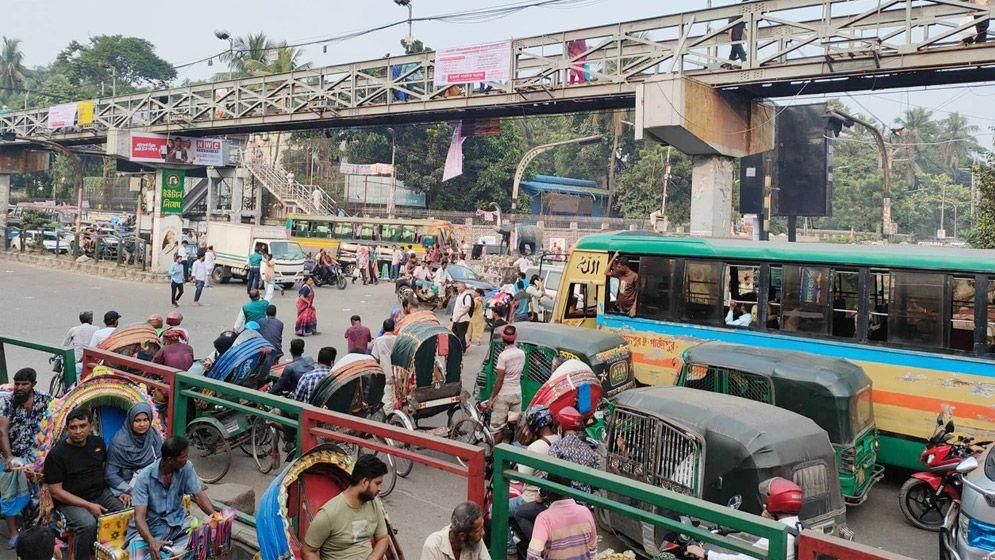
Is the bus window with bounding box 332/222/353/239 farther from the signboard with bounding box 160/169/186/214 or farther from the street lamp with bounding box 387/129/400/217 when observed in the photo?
the signboard with bounding box 160/169/186/214

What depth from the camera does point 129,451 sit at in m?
5.57

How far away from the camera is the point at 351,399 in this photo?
296 inches

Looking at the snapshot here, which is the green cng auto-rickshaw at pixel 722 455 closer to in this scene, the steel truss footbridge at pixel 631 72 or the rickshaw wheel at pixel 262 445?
the rickshaw wheel at pixel 262 445

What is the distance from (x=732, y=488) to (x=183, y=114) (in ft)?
95.0

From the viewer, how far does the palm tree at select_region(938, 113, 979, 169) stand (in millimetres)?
99375

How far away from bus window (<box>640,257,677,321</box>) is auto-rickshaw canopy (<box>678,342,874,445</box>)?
275 centimetres

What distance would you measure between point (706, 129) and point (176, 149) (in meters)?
21.4

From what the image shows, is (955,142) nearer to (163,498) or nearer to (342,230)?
(342,230)

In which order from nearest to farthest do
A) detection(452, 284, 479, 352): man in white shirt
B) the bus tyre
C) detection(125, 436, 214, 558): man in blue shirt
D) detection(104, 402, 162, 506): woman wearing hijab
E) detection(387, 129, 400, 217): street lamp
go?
detection(125, 436, 214, 558): man in blue shirt, detection(104, 402, 162, 506): woman wearing hijab, the bus tyre, detection(452, 284, 479, 352): man in white shirt, detection(387, 129, 400, 217): street lamp

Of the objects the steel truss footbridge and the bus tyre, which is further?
the steel truss footbridge

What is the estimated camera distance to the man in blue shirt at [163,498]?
4992mm

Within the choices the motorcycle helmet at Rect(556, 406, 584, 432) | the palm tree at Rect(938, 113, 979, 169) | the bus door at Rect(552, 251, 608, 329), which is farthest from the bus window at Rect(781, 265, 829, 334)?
the palm tree at Rect(938, 113, 979, 169)

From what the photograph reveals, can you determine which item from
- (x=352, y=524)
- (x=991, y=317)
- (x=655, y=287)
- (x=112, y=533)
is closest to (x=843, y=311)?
(x=991, y=317)

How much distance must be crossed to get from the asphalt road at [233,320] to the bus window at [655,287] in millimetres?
3657
